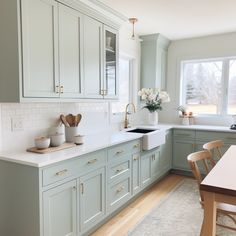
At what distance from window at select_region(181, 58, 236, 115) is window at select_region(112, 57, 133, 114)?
120cm

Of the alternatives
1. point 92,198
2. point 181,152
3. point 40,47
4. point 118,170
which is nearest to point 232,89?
point 181,152

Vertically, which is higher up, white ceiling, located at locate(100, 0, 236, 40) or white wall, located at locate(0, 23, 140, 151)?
white ceiling, located at locate(100, 0, 236, 40)

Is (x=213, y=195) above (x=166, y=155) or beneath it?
above

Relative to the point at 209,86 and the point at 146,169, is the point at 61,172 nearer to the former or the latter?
the point at 146,169

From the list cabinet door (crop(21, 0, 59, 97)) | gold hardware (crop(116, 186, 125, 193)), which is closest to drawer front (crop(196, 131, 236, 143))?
gold hardware (crop(116, 186, 125, 193))

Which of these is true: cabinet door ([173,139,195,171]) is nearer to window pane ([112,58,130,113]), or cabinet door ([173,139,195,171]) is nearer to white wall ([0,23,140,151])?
window pane ([112,58,130,113])

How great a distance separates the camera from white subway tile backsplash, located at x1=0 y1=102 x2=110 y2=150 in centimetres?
209

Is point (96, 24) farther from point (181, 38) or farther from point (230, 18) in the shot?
point (181, 38)

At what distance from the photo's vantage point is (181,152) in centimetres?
418

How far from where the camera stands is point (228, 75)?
429cm

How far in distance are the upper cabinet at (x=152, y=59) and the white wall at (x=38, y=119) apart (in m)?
1.24

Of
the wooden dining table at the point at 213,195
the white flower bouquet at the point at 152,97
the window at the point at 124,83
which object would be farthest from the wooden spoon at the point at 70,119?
the white flower bouquet at the point at 152,97

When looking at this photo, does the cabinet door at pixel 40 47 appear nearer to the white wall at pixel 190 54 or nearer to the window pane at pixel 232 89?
the white wall at pixel 190 54

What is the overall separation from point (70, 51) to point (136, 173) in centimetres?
174
